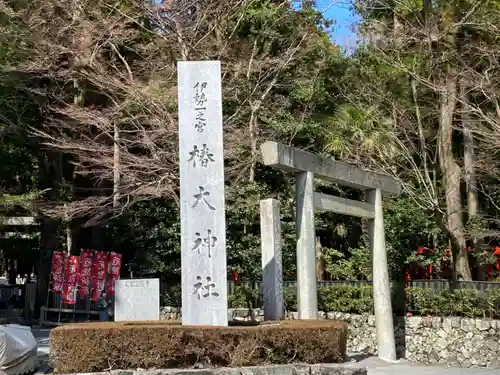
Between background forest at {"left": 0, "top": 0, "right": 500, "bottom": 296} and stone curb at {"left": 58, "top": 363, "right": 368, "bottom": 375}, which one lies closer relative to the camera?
stone curb at {"left": 58, "top": 363, "right": 368, "bottom": 375}

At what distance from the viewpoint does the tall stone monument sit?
8617mm

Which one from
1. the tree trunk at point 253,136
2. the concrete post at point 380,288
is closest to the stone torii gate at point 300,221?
the concrete post at point 380,288

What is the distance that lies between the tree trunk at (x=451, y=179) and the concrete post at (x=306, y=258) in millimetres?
6768

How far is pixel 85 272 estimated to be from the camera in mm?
18719

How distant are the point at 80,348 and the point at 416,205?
1247 centimetres

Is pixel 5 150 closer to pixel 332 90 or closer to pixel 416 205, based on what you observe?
pixel 332 90

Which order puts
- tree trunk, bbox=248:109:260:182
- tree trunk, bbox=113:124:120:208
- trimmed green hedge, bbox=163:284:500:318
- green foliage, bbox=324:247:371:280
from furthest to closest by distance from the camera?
green foliage, bbox=324:247:371:280, tree trunk, bbox=248:109:260:182, tree trunk, bbox=113:124:120:208, trimmed green hedge, bbox=163:284:500:318

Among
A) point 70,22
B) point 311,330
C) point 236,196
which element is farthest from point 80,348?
point 70,22

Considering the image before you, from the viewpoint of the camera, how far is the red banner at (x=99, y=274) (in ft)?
61.8

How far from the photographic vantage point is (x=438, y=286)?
14.2 metres

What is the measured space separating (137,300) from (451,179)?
1029 cm

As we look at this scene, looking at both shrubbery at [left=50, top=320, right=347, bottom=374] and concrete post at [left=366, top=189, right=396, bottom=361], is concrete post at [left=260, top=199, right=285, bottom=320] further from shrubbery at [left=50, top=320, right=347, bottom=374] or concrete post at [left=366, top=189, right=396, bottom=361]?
concrete post at [left=366, top=189, right=396, bottom=361]

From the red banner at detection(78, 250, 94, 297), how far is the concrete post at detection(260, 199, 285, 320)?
9730 millimetres

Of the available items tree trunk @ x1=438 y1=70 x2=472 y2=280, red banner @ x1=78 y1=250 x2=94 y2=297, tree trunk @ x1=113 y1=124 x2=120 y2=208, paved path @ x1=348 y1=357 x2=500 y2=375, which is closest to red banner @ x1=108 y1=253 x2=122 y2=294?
red banner @ x1=78 y1=250 x2=94 y2=297
